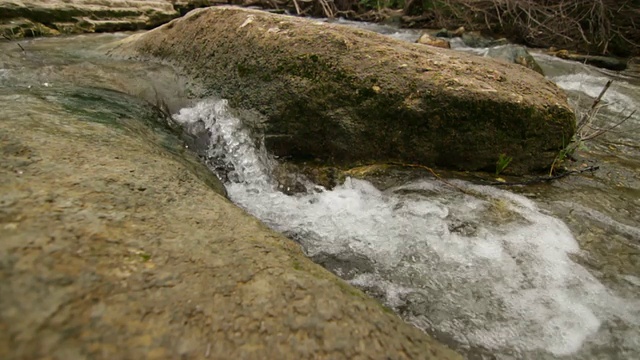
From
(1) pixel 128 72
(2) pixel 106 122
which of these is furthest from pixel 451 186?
(1) pixel 128 72

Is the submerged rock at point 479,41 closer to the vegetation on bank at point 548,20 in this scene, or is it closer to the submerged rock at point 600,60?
the vegetation on bank at point 548,20

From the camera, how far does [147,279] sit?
881 millimetres

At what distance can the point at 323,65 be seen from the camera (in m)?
2.47

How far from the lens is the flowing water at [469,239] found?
4.98ft

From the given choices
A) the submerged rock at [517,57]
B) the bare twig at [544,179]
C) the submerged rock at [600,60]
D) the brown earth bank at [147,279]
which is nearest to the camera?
the brown earth bank at [147,279]

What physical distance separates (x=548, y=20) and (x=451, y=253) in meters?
9.38

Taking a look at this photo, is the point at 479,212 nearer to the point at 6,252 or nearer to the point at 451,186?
the point at 451,186

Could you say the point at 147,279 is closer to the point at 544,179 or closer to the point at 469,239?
the point at 469,239

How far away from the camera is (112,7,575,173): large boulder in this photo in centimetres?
241

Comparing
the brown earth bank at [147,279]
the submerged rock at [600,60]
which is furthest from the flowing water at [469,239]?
the submerged rock at [600,60]

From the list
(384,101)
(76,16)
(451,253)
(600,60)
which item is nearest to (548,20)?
(600,60)

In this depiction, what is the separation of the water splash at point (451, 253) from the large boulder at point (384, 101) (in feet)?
0.92

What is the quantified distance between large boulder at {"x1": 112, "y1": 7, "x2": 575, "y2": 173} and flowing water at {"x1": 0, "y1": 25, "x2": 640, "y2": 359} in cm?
25

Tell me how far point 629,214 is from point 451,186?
3.94ft
